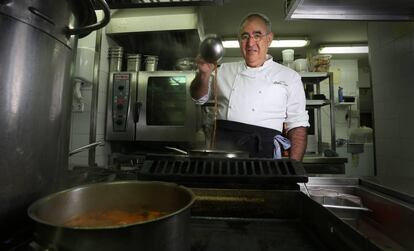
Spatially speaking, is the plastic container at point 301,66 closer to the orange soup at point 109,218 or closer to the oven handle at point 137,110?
the oven handle at point 137,110

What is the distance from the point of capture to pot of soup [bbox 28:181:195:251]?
0.92 feet

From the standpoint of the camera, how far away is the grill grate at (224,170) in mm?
663

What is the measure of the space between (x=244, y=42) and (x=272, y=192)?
1140 mm

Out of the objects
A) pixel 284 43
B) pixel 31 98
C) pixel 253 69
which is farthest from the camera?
pixel 284 43

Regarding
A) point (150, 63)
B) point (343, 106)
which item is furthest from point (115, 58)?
point (343, 106)

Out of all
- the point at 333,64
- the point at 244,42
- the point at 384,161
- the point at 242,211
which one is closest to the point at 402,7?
the point at 244,42

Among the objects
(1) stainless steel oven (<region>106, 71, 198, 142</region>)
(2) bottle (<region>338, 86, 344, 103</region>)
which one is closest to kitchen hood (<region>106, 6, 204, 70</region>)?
A: (1) stainless steel oven (<region>106, 71, 198, 142</region>)

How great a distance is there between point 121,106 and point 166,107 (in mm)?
420

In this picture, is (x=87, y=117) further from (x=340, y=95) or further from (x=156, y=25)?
(x=340, y=95)

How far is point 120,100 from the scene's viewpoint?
2.37 m

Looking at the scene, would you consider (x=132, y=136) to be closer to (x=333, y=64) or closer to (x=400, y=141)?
(x=400, y=141)

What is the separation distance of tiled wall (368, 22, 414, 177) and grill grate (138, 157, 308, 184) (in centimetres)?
156

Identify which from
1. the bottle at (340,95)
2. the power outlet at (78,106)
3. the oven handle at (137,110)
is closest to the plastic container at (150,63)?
the oven handle at (137,110)

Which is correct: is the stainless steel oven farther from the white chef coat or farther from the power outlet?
the white chef coat
